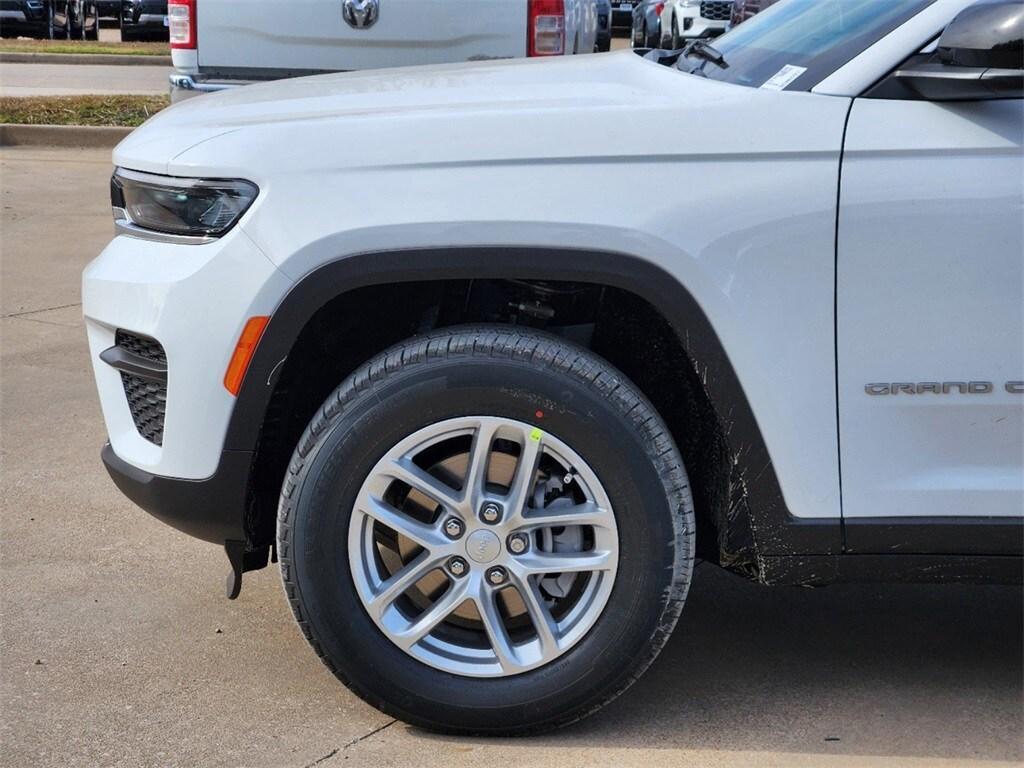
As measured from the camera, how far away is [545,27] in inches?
297

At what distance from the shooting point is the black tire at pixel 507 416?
2.76 meters

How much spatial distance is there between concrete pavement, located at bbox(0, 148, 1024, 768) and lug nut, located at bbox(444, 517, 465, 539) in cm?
47

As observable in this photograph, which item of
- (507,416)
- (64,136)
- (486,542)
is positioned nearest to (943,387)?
(507,416)

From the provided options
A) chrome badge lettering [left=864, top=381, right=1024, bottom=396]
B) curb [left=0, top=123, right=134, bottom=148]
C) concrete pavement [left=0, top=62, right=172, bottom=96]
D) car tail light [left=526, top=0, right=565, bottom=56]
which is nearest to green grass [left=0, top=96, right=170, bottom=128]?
curb [left=0, top=123, right=134, bottom=148]

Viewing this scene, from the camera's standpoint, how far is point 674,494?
2779 mm

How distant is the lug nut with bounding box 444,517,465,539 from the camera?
286cm

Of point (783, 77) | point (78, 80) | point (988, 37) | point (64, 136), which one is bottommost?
point (78, 80)

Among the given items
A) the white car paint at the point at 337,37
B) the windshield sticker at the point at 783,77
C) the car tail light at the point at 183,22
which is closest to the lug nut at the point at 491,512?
the windshield sticker at the point at 783,77

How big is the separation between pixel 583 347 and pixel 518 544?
1.45ft

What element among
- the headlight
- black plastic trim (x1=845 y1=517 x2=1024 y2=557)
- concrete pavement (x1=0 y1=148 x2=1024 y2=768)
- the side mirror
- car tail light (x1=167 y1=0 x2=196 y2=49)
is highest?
the side mirror

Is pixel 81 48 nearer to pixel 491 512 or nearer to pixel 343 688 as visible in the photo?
pixel 343 688

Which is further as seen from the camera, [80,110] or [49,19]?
[49,19]

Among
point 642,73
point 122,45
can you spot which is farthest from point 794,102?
point 122,45

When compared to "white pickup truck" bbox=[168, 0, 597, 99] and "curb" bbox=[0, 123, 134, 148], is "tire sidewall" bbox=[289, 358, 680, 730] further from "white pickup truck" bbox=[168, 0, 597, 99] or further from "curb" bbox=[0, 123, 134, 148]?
"curb" bbox=[0, 123, 134, 148]
